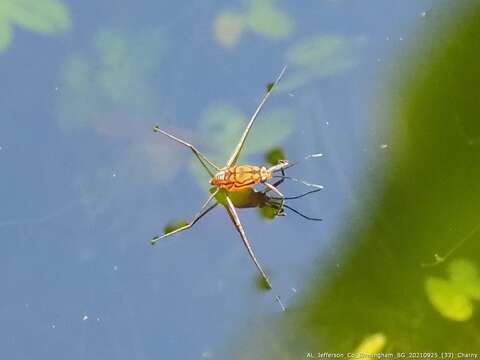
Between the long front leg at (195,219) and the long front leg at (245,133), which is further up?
the long front leg at (245,133)

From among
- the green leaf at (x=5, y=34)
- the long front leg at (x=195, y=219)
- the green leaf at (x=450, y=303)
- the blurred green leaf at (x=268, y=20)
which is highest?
the green leaf at (x=5, y=34)

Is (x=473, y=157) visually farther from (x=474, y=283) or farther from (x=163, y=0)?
(x=163, y=0)

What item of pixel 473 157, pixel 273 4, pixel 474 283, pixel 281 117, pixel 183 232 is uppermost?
pixel 273 4

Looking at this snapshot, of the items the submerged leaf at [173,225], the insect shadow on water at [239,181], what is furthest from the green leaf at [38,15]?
the submerged leaf at [173,225]

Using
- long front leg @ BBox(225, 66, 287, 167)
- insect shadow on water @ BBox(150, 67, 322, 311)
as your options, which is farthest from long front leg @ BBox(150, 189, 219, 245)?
long front leg @ BBox(225, 66, 287, 167)

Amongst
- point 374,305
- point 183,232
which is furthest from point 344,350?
point 183,232

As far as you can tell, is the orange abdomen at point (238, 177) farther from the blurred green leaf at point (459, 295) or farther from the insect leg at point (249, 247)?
the blurred green leaf at point (459, 295)

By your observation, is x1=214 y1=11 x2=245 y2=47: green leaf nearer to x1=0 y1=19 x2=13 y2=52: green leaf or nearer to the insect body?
the insect body
